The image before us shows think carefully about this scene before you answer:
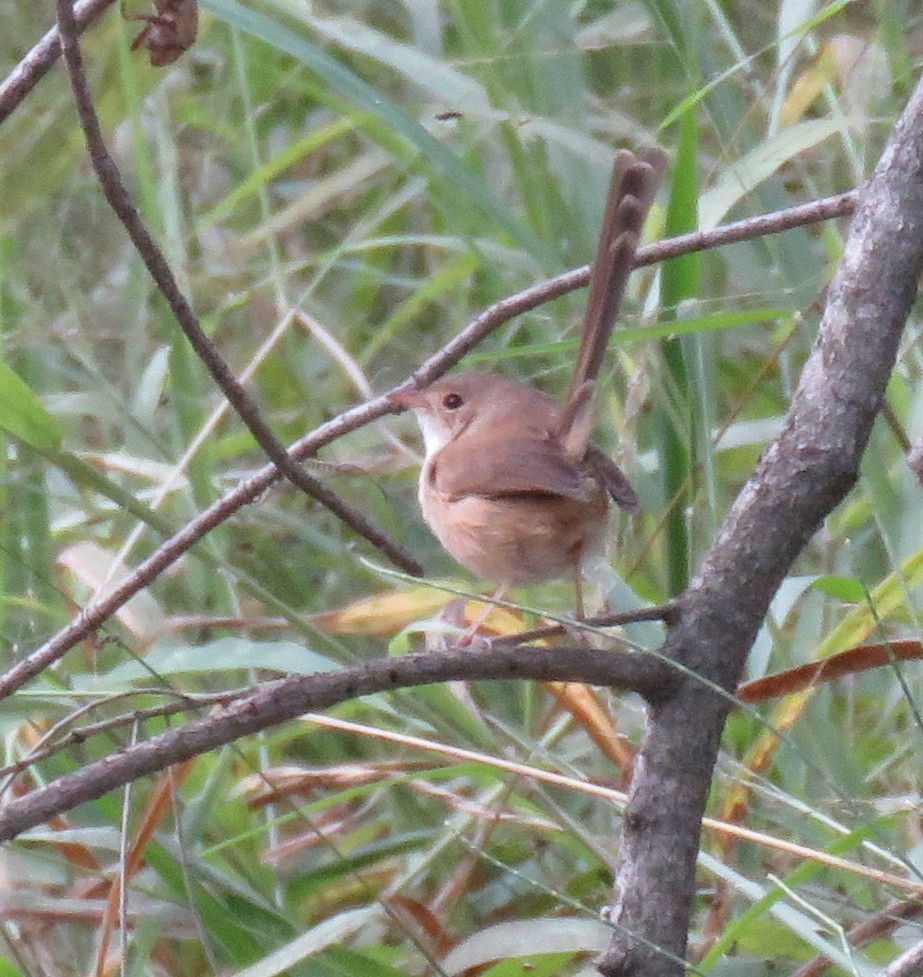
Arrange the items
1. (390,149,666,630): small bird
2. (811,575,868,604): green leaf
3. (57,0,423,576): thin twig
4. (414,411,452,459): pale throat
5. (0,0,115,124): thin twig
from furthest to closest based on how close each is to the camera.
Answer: (414,411,452,459): pale throat
(390,149,666,630): small bird
(811,575,868,604): green leaf
(0,0,115,124): thin twig
(57,0,423,576): thin twig

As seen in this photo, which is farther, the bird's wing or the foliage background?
the bird's wing

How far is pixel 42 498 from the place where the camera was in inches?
103

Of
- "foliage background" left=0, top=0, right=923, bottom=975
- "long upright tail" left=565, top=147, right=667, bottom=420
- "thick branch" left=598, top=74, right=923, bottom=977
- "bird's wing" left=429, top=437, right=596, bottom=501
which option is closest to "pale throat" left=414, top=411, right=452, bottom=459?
"foliage background" left=0, top=0, right=923, bottom=975

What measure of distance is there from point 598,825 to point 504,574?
A: 48 centimetres

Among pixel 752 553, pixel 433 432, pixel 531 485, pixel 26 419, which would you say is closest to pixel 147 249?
pixel 26 419

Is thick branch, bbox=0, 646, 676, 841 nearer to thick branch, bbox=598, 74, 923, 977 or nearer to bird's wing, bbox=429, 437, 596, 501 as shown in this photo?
thick branch, bbox=598, 74, 923, 977

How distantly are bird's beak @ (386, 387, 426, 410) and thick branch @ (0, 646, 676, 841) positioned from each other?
96cm

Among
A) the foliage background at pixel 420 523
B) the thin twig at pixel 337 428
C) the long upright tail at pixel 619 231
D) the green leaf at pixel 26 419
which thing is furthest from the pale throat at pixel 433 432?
the green leaf at pixel 26 419

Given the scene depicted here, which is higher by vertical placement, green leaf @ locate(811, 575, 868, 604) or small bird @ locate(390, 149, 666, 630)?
small bird @ locate(390, 149, 666, 630)

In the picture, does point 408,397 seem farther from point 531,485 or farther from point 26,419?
point 26,419

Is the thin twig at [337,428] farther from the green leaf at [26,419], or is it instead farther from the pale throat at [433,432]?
the pale throat at [433,432]

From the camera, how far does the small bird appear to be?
6.57 ft

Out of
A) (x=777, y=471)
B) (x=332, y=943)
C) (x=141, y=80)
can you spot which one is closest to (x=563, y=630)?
(x=777, y=471)

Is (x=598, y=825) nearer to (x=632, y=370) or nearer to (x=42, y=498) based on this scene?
(x=632, y=370)
